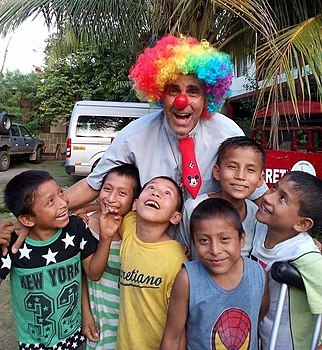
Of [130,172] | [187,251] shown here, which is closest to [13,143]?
[130,172]

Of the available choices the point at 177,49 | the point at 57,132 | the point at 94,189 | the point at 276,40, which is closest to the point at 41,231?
the point at 94,189

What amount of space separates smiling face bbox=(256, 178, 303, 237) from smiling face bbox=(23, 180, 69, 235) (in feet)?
2.75

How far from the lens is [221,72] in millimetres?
2096

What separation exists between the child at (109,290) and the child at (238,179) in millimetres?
291

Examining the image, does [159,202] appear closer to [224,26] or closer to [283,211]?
[283,211]

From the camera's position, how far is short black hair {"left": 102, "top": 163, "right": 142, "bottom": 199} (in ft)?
6.69

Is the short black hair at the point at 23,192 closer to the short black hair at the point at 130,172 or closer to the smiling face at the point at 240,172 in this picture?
the short black hair at the point at 130,172

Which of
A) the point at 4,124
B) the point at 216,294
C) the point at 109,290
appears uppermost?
the point at 4,124

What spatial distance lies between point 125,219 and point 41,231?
38cm

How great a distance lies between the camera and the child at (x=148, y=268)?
1.74m

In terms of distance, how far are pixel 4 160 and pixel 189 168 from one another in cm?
1304

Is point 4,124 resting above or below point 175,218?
above

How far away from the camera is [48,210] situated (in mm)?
1786

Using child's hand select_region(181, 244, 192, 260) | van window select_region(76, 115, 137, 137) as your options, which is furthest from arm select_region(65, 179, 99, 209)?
van window select_region(76, 115, 137, 137)
